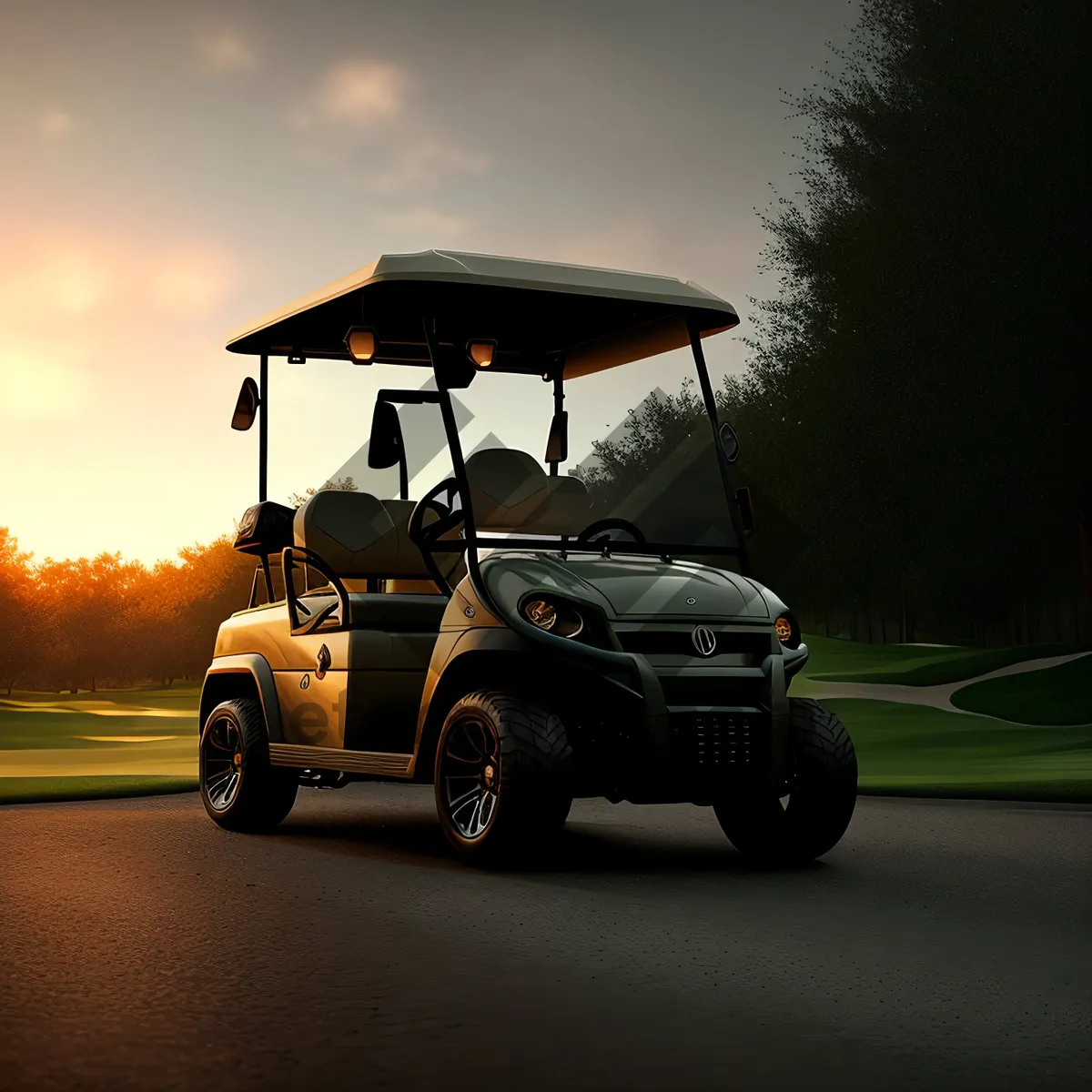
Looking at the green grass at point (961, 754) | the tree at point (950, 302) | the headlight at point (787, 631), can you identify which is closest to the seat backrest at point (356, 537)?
the headlight at point (787, 631)

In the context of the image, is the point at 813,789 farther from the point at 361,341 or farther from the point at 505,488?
the point at 361,341

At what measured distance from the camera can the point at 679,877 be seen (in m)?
8.52

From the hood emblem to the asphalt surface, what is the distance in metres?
1.15

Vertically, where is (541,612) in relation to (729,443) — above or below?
below

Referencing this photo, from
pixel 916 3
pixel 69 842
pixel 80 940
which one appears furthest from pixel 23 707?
pixel 80 940

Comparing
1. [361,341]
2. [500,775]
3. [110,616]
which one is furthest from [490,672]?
[110,616]

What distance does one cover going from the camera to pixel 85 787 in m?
15.1

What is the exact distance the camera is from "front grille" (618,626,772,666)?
835cm

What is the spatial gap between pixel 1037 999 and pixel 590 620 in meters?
3.34

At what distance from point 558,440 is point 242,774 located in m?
3.18

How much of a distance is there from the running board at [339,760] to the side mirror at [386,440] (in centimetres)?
164

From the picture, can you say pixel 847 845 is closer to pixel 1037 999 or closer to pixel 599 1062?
pixel 1037 999

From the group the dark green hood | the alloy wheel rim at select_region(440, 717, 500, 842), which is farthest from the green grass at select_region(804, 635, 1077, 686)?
the alloy wheel rim at select_region(440, 717, 500, 842)

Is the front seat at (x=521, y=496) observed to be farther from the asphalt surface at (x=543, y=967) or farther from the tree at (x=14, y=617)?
the tree at (x=14, y=617)
